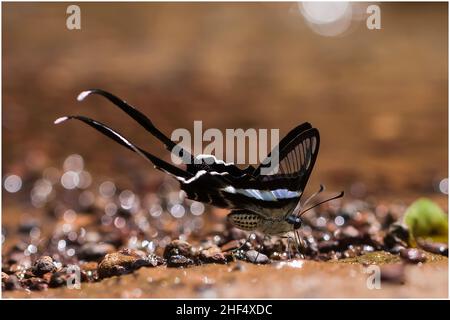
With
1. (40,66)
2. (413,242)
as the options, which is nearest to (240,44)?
(40,66)

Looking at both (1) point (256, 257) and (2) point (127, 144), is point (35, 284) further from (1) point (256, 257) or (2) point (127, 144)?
(1) point (256, 257)

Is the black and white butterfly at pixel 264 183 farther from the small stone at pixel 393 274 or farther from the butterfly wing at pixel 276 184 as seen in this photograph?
the small stone at pixel 393 274

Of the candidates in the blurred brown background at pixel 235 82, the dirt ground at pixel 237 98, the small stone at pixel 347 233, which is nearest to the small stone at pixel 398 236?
the small stone at pixel 347 233

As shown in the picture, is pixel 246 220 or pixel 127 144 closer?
pixel 127 144

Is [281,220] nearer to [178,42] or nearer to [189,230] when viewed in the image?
[189,230]

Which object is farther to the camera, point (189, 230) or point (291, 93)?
point (291, 93)

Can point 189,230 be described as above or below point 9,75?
below

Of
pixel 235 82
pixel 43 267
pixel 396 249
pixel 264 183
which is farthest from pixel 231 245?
pixel 235 82
